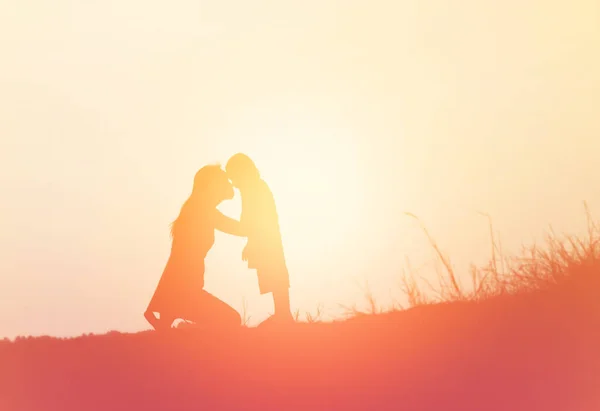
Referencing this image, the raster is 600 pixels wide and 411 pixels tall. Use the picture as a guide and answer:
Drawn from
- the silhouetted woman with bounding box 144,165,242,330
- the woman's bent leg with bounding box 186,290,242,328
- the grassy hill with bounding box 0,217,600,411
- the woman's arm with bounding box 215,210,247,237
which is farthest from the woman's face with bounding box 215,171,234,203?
the grassy hill with bounding box 0,217,600,411

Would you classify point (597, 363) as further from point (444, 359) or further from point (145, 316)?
point (145, 316)

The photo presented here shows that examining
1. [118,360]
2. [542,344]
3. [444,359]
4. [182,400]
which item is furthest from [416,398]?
[118,360]

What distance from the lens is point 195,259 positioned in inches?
149

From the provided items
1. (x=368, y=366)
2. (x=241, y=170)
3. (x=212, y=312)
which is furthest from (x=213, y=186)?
(x=368, y=366)

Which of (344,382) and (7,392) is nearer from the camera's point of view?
(344,382)

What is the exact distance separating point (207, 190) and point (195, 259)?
0.44 metres

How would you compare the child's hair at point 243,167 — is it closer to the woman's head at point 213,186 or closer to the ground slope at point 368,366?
the woman's head at point 213,186

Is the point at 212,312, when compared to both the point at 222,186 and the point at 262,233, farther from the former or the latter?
the point at 222,186

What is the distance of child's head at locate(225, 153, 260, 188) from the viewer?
150 inches

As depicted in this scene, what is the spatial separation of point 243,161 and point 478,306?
1693mm

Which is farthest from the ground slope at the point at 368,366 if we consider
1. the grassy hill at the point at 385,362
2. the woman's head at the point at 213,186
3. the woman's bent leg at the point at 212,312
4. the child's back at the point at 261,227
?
the woman's head at the point at 213,186

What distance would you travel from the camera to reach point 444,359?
2611 mm

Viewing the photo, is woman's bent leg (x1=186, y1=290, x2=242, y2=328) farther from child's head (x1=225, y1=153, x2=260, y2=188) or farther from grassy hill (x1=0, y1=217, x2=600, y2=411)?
child's head (x1=225, y1=153, x2=260, y2=188)

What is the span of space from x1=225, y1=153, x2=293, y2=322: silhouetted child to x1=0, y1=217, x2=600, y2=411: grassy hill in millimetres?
314
